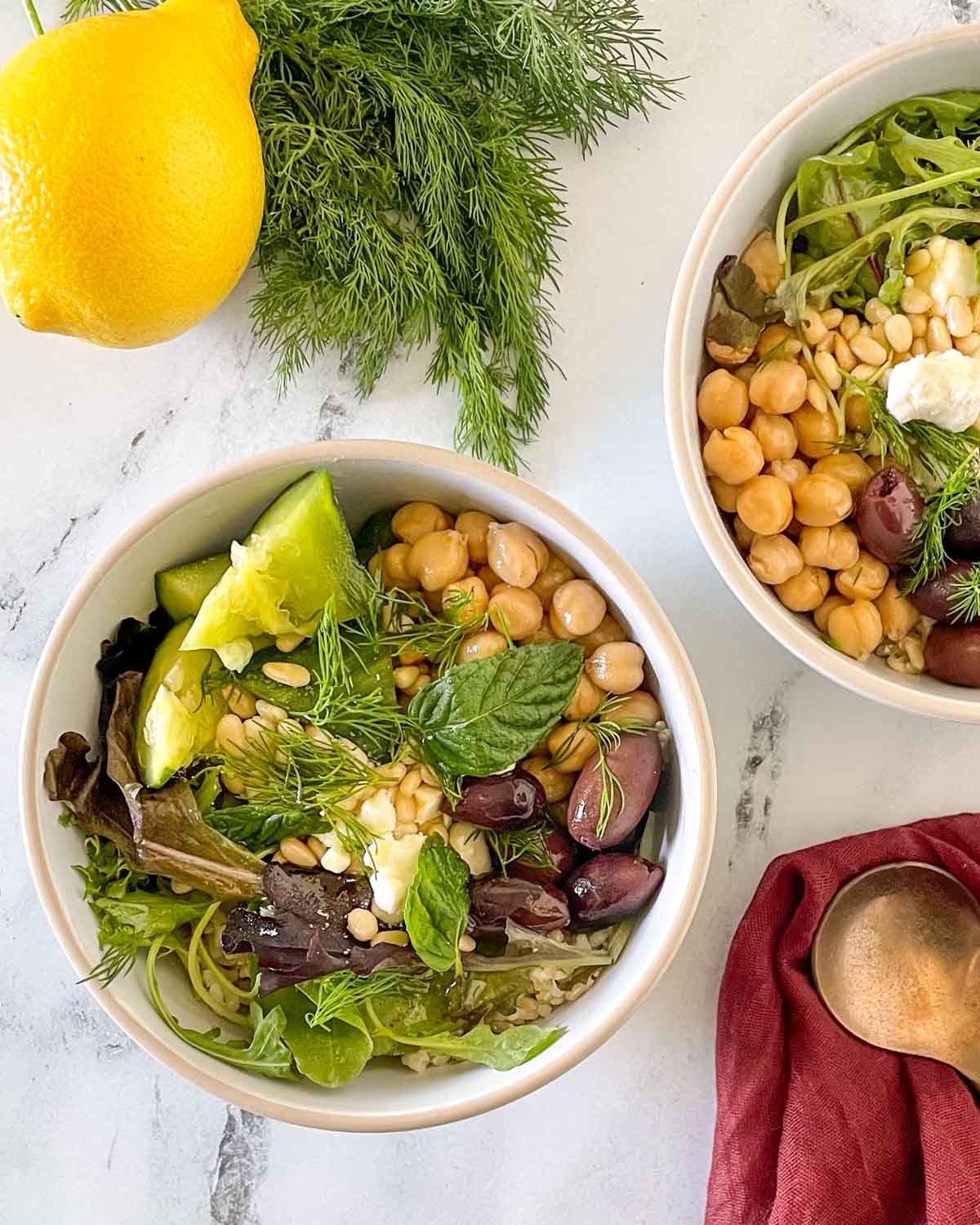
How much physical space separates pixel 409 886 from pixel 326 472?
346mm

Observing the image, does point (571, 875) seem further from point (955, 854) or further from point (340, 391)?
point (340, 391)

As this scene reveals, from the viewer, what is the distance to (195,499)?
3.17 ft

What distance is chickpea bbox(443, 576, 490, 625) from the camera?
1.02 meters

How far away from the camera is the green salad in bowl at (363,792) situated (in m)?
0.97

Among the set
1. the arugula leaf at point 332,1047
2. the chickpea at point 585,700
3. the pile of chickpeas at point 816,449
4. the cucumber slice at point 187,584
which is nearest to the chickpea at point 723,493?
the pile of chickpeas at point 816,449

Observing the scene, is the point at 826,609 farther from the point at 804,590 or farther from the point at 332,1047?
the point at 332,1047

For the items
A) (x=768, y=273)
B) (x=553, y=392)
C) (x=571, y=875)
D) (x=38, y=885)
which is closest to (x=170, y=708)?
(x=38, y=885)

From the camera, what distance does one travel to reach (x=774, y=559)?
104 centimetres

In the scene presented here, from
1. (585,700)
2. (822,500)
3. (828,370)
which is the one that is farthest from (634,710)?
(828,370)

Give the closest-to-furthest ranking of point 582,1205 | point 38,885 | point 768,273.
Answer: point 38,885 → point 768,273 → point 582,1205

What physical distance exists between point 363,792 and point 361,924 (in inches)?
4.3

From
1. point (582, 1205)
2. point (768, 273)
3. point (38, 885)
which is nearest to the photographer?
point (38, 885)

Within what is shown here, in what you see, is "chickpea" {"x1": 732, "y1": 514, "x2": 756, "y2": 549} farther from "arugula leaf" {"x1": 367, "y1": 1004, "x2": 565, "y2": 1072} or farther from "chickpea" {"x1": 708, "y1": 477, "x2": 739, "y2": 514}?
"arugula leaf" {"x1": 367, "y1": 1004, "x2": 565, "y2": 1072}

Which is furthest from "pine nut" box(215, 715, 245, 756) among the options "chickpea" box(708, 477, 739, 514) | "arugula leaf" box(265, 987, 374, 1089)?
"chickpea" box(708, 477, 739, 514)
